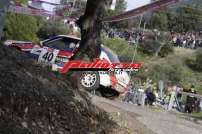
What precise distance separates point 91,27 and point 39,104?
3.34 meters

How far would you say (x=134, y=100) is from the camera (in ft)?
76.7

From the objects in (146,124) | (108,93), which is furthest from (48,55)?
(146,124)

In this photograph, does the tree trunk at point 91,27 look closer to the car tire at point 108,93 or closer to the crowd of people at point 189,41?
the car tire at point 108,93

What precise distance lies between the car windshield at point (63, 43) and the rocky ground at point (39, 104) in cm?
1006

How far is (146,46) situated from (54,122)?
5025 centimetres

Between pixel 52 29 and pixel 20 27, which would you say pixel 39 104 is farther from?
pixel 52 29

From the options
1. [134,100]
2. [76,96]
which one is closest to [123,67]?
[76,96]

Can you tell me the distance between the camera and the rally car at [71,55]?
16375 mm

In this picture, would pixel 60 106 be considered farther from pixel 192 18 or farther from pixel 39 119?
pixel 192 18

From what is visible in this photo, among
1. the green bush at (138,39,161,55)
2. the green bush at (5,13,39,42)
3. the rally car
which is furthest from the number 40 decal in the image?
the green bush at (138,39,161,55)

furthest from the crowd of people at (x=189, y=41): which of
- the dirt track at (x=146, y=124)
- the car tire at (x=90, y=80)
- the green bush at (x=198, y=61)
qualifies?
the dirt track at (x=146, y=124)

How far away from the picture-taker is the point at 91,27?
9938mm

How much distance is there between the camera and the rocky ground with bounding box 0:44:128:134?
631 cm

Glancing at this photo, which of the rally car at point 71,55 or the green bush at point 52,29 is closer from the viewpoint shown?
the rally car at point 71,55
